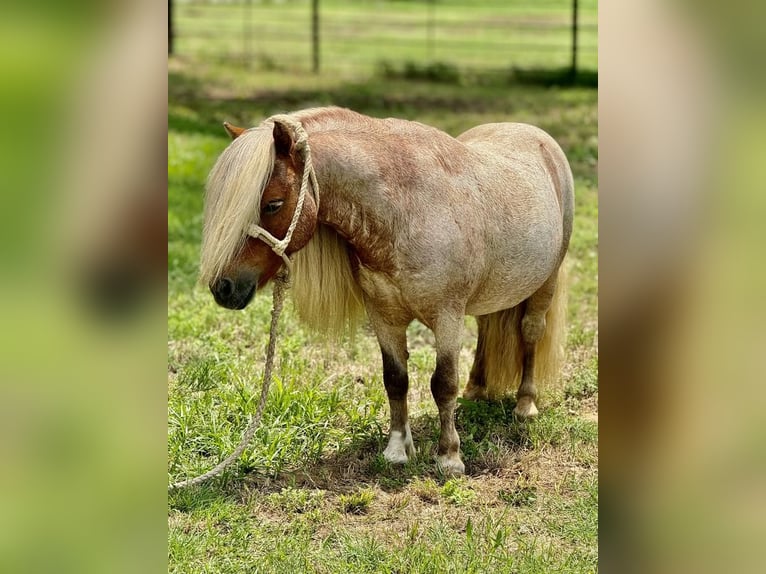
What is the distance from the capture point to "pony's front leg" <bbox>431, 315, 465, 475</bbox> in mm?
3924

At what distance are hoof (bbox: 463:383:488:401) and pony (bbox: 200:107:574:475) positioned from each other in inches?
30.1

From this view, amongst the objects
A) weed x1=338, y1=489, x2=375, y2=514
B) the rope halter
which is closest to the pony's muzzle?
the rope halter

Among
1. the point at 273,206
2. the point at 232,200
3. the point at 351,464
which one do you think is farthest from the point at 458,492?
the point at 232,200

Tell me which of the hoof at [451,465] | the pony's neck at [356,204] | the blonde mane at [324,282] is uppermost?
the pony's neck at [356,204]

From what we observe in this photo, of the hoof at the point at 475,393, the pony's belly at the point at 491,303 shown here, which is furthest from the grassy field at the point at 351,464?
the pony's belly at the point at 491,303

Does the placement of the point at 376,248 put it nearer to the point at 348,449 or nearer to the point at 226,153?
the point at 226,153

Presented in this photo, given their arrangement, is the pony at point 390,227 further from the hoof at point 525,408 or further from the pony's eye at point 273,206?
A: the hoof at point 525,408

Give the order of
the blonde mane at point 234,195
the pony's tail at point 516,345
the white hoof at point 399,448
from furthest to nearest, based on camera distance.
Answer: the pony's tail at point 516,345, the white hoof at point 399,448, the blonde mane at point 234,195

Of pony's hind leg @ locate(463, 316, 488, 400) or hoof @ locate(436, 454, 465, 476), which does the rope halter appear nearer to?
hoof @ locate(436, 454, 465, 476)

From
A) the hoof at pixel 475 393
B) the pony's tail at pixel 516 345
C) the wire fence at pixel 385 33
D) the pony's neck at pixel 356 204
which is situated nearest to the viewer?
the pony's neck at pixel 356 204

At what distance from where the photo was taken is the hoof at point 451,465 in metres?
4.09
